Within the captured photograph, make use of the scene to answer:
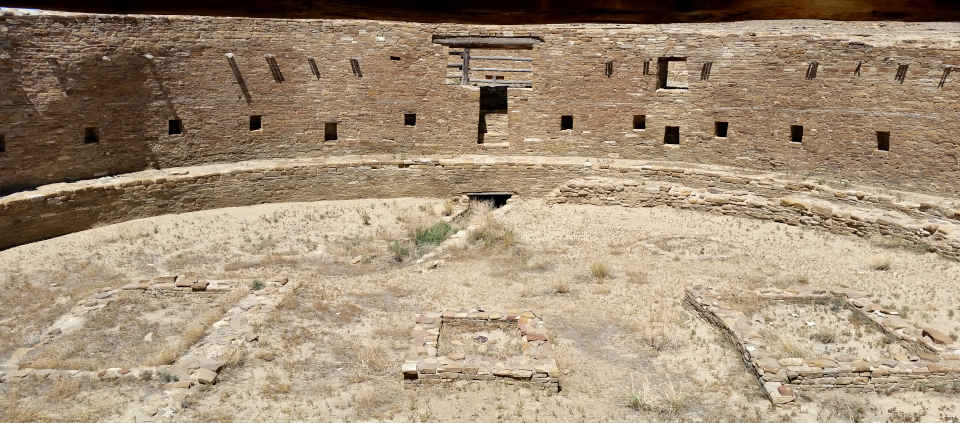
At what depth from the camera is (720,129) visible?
1902cm

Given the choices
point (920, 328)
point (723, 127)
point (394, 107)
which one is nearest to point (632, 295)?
point (920, 328)

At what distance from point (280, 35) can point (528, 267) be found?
8.82 metres

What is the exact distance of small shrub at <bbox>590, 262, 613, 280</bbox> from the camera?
530 inches

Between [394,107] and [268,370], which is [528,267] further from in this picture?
[394,107]

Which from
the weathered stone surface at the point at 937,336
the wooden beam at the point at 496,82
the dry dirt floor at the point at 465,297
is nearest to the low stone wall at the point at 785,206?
the dry dirt floor at the point at 465,297

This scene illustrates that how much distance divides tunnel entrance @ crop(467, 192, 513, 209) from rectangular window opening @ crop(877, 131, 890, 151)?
8215 mm

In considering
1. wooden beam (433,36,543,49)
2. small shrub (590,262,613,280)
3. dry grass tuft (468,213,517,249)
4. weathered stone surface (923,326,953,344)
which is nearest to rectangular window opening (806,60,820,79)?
wooden beam (433,36,543,49)

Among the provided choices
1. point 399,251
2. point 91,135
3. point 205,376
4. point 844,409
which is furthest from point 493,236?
point 91,135

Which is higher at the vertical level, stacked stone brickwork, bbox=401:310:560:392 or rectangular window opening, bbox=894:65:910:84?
rectangular window opening, bbox=894:65:910:84

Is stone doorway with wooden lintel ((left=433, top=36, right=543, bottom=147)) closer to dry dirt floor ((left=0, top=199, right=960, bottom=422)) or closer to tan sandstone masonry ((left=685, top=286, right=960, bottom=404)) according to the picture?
dry dirt floor ((left=0, top=199, right=960, bottom=422))

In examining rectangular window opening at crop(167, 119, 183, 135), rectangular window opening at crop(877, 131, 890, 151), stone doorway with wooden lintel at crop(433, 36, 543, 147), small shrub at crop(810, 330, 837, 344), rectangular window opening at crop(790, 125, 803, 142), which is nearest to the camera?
small shrub at crop(810, 330, 837, 344)

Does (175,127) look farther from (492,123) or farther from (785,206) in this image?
(785,206)

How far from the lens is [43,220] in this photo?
15422 mm

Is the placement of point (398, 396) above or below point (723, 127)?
below
